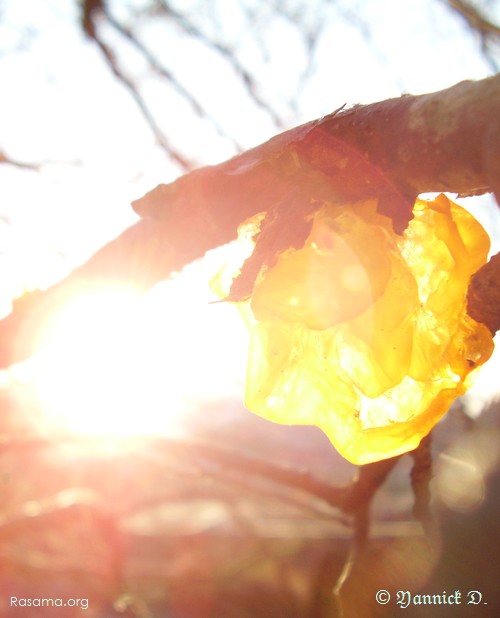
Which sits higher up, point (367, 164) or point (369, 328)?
point (367, 164)

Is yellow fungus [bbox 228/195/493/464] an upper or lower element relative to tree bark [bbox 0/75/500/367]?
lower

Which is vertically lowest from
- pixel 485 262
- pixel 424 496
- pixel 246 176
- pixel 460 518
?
pixel 460 518

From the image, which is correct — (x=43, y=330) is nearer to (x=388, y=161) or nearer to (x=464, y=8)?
(x=388, y=161)

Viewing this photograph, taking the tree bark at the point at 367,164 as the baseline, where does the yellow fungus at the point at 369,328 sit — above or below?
below

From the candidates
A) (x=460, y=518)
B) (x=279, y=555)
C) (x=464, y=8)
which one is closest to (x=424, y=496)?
(x=460, y=518)
